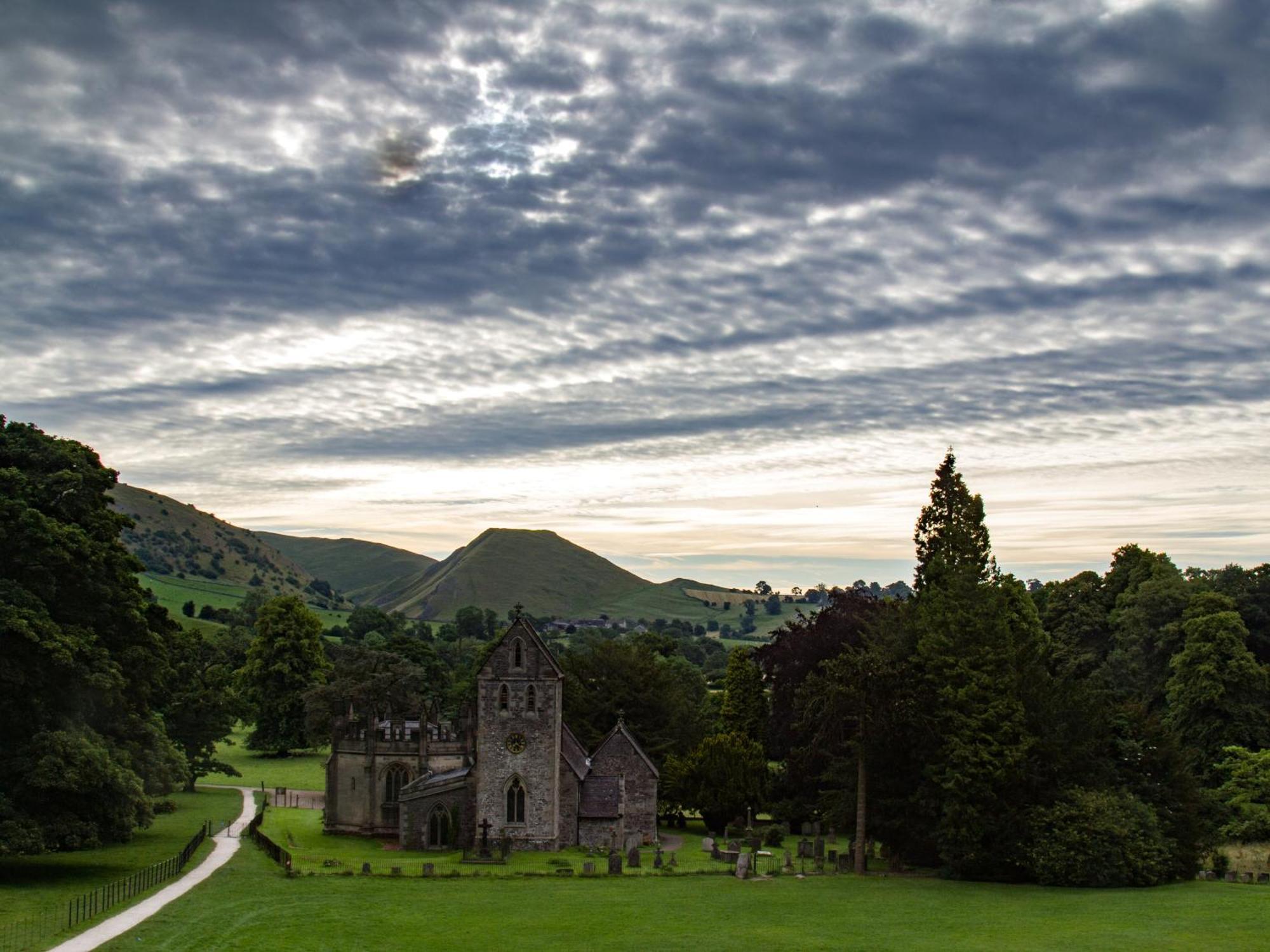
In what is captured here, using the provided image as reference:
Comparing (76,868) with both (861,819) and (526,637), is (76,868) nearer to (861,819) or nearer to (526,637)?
(526,637)

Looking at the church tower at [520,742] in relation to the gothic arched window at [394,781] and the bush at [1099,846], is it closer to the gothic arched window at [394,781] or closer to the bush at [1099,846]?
the gothic arched window at [394,781]

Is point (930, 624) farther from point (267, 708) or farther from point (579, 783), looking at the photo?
point (267, 708)

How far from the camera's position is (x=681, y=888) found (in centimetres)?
4150

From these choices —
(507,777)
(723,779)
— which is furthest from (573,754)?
(723,779)

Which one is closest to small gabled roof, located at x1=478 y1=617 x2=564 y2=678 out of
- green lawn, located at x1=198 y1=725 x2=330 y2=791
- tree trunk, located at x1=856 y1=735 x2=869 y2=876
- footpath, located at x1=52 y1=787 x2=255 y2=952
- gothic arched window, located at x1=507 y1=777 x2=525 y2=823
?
gothic arched window, located at x1=507 y1=777 x2=525 y2=823

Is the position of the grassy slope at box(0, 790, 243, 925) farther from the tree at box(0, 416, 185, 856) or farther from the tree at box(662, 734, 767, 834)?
the tree at box(662, 734, 767, 834)

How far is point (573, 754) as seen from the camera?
194 ft

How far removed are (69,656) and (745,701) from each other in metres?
43.3

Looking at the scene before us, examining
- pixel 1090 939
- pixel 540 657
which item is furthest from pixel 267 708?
pixel 1090 939

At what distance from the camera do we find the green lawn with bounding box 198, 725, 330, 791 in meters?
80.3

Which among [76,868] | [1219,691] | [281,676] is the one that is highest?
[1219,691]

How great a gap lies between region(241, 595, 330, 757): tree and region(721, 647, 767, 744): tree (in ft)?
123

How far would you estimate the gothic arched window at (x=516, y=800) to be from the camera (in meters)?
54.1

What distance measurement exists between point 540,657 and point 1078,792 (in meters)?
25.1
